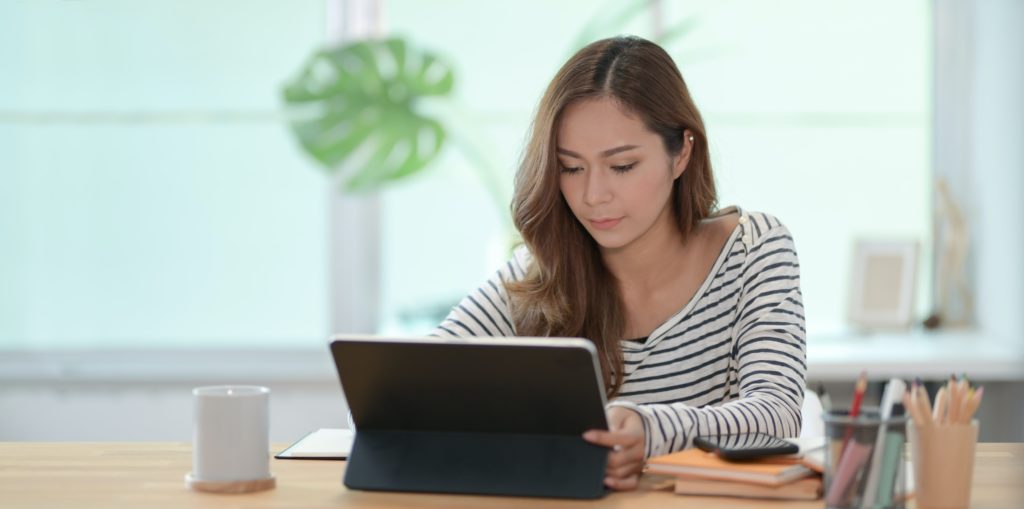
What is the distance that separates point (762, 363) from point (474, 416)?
0.56m

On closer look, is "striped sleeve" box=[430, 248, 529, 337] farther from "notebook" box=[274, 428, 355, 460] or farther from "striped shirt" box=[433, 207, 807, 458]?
"notebook" box=[274, 428, 355, 460]

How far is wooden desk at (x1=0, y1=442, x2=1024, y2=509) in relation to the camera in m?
1.25

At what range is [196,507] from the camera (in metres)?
1.24

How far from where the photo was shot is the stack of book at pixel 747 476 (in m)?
1.27

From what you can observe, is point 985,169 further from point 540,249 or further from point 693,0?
point 540,249

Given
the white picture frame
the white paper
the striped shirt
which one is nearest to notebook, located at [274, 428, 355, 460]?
the white paper

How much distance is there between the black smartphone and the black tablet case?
0.14 metres

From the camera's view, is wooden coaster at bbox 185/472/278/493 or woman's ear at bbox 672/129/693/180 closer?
wooden coaster at bbox 185/472/278/493

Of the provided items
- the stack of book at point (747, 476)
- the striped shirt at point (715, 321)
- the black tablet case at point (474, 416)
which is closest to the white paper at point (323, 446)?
the black tablet case at point (474, 416)

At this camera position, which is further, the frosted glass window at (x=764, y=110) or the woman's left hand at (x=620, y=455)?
the frosted glass window at (x=764, y=110)

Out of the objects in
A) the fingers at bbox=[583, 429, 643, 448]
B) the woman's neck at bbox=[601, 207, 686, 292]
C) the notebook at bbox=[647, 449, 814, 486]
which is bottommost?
the notebook at bbox=[647, 449, 814, 486]

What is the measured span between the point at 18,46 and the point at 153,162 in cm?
52

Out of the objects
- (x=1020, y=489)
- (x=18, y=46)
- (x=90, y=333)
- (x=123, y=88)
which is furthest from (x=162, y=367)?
(x=1020, y=489)

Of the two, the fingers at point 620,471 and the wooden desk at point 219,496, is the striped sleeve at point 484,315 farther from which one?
the fingers at point 620,471
